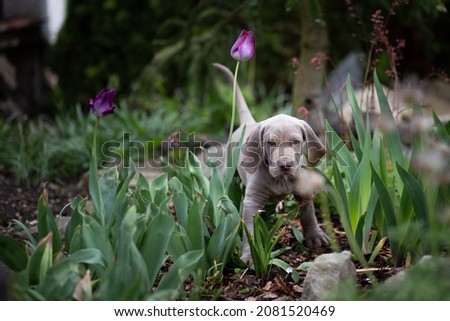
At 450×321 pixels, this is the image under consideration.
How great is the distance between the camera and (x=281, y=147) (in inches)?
110

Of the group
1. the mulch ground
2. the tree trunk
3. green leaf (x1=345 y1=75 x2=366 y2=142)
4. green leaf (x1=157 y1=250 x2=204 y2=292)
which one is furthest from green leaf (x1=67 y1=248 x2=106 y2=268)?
the tree trunk

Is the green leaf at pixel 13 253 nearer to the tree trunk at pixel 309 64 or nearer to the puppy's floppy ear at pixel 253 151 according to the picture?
the puppy's floppy ear at pixel 253 151

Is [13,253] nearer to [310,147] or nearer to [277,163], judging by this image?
[277,163]

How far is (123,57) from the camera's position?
785 cm

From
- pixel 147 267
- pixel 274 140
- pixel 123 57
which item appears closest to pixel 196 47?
pixel 123 57

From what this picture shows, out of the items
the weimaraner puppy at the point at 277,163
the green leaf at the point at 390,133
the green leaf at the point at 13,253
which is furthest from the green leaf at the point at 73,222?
the green leaf at the point at 390,133

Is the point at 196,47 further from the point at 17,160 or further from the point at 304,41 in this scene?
the point at 17,160

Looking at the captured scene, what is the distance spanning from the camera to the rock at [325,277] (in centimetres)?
241

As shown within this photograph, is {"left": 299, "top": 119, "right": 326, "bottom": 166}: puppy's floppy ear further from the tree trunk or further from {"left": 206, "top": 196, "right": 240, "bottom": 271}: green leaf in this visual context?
the tree trunk

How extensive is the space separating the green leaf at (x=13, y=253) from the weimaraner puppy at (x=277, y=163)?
92cm

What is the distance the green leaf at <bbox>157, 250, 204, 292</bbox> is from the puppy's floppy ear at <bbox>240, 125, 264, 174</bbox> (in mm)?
678

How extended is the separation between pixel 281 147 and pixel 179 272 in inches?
30.1

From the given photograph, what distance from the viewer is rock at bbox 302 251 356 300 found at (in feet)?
7.92
